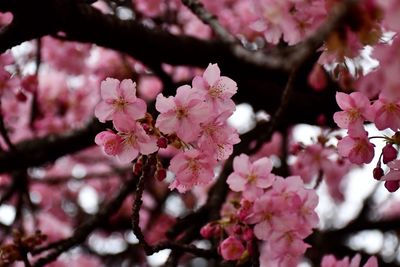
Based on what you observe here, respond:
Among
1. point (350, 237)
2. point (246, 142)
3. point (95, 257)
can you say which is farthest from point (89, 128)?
point (95, 257)

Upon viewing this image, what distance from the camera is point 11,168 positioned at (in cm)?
277

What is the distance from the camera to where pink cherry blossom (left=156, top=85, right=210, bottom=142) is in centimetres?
153

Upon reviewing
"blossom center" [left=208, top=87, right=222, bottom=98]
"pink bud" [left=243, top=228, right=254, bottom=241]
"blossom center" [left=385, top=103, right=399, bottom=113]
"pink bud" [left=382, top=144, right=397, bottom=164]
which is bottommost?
"pink bud" [left=243, top=228, right=254, bottom=241]

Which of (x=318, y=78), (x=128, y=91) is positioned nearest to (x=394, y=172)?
(x=128, y=91)

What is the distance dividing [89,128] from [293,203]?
55.8 inches

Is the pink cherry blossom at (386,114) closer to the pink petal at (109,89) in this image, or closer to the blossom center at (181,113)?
the blossom center at (181,113)

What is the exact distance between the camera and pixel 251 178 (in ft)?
6.07

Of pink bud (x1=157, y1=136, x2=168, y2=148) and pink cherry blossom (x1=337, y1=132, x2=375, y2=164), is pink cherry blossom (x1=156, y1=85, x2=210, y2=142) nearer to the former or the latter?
pink bud (x1=157, y1=136, x2=168, y2=148)

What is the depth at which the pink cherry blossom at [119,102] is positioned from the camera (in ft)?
5.27

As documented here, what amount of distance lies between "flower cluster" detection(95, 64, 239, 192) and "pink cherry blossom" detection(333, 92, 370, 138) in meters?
0.33

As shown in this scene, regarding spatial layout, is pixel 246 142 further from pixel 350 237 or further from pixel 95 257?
pixel 95 257

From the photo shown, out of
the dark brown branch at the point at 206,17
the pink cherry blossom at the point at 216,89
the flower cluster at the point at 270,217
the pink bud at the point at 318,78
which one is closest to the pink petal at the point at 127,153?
the pink cherry blossom at the point at 216,89

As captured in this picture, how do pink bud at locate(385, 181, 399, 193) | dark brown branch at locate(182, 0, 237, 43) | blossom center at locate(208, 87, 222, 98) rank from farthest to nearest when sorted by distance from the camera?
dark brown branch at locate(182, 0, 237, 43)
pink bud at locate(385, 181, 399, 193)
blossom center at locate(208, 87, 222, 98)

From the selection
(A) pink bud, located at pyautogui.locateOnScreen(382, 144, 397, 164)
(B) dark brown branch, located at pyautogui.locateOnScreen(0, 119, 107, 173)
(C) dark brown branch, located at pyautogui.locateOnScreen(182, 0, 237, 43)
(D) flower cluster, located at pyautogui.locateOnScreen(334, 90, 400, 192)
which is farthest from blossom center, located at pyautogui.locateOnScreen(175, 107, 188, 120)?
(B) dark brown branch, located at pyautogui.locateOnScreen(0, 119, 107, 173)
